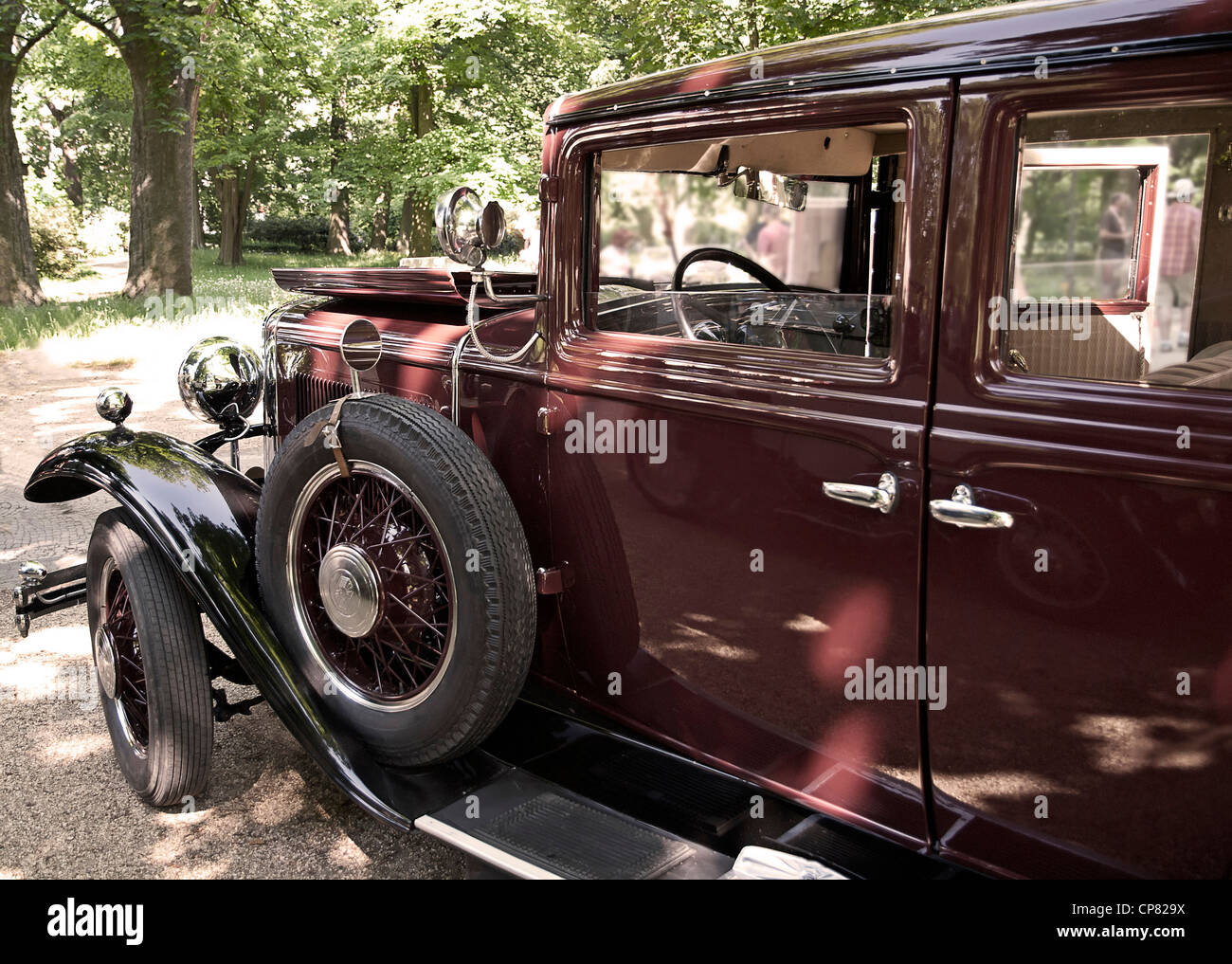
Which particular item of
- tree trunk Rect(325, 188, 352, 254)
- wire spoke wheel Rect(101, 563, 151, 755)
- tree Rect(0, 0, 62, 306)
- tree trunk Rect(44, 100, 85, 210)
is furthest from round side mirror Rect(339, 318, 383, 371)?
tree trunk Rect(44, 100, 85, 210)

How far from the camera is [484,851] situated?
219 centimetres

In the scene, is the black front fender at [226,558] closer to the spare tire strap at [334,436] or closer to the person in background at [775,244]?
the spare tire strap at [334,436]

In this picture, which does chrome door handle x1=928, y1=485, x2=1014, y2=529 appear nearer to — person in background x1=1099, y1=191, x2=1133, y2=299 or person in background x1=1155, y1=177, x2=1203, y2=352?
person in background x1=1155, y1=177, x2=1203, y2=352

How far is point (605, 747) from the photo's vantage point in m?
2.61

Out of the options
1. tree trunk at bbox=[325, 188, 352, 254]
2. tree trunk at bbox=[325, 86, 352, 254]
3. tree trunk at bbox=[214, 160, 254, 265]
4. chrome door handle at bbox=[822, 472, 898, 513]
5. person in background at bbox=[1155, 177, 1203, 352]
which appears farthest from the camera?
tree trunk at bbox=[325, 188, 352, 254]

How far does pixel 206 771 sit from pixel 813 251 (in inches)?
87.5

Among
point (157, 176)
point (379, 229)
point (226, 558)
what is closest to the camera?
point (226, 558)

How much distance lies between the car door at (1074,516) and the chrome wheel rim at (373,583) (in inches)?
46.3

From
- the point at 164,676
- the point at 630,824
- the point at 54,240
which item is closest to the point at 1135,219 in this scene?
the point at 630,824

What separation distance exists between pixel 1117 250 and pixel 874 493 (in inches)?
40.4

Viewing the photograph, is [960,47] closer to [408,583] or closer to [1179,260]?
[1179,260]

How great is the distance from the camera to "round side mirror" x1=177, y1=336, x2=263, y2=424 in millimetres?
3742
